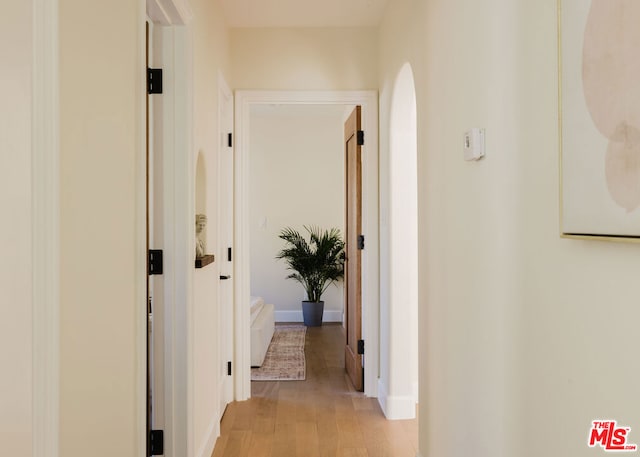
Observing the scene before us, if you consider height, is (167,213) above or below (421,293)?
above

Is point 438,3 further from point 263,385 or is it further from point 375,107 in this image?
point 263,385

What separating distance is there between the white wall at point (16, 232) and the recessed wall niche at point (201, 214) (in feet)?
5.30

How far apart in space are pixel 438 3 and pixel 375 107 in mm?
1625

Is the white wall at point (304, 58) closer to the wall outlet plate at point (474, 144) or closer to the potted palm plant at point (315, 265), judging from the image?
the wall outlet plate at point (474, 144)

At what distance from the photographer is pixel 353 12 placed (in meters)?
3.54

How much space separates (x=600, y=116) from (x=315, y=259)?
5526 millimetres

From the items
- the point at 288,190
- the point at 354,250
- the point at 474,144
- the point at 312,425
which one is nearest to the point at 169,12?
the point at 474,144

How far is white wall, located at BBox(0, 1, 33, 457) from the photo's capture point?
0.90 metres

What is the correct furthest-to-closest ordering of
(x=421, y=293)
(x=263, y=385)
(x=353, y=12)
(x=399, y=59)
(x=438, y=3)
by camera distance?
(x=263, y=385) < (x=353, y=12) < (x=399, y=59) < (x=421, y=293) < (x=438, y=3)

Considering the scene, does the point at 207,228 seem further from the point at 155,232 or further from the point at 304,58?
the point at 304,58

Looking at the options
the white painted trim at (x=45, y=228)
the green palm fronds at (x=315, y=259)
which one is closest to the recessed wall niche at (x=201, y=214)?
the white painted trim at (x=45, y=228)

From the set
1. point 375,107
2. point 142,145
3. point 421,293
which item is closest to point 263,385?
point 421,293

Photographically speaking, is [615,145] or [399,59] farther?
[399,59]

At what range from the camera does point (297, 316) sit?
6785mm
